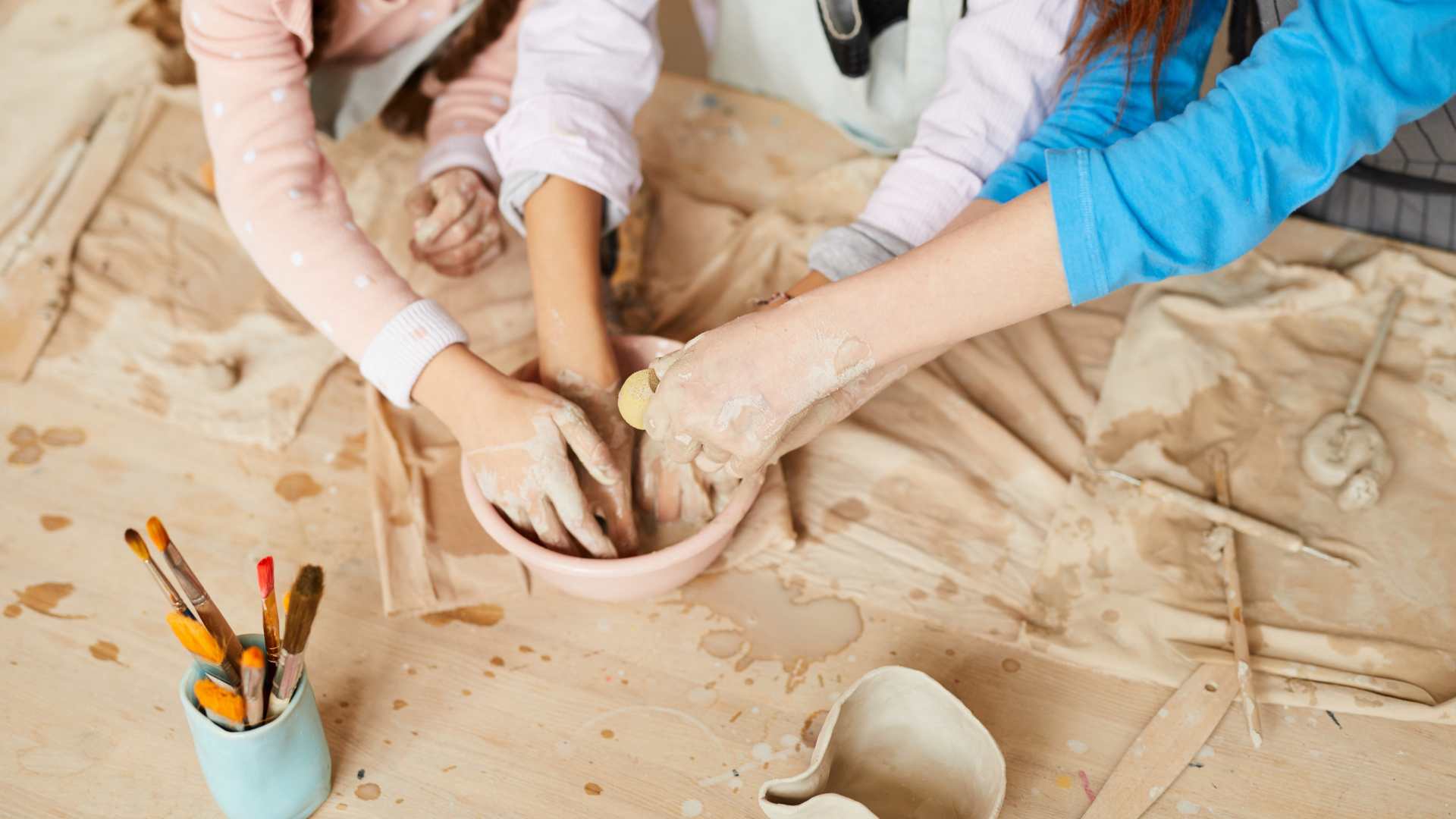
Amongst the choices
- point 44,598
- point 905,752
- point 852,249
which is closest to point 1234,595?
point 905,752

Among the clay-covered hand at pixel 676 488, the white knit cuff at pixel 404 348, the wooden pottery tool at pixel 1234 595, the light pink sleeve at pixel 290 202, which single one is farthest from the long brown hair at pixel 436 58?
the wooden pottery tool at pixel 1234 595

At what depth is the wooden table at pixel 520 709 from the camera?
1.10 meters

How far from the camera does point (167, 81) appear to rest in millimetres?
1940

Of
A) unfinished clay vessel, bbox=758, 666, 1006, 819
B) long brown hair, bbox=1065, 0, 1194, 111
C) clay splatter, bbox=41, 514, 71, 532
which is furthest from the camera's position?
clay splatter, bbox=41, 514, 71, 532

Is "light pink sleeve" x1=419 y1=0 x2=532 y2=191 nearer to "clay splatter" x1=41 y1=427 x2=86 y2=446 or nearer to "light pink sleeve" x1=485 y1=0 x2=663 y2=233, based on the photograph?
"light pink sleeve" x1=485 y1=0 x2=663 y2=233

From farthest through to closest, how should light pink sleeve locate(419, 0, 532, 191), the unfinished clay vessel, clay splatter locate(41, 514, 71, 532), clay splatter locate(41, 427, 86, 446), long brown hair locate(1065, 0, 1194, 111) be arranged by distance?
light pink sleeve locate(419, 0, 532, 191) → clay splatter locate(41, 427, 86, 446) → clay splatter locate(41, 514, 71, 532) → long brown hair locate(1065, 0, 1194, 111) → the unfinished clay vessel

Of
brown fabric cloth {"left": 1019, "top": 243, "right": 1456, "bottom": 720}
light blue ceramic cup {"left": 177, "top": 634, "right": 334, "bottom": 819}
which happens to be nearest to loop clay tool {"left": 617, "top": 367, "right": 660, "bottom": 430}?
light blue ceramic cup {"left": 177, "top": 634, "right": 334, "bottom": 819}

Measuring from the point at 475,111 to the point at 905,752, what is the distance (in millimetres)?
1126

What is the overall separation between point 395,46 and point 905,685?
1.22 metres

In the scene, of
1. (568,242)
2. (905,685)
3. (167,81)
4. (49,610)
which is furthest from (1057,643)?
(167,81)

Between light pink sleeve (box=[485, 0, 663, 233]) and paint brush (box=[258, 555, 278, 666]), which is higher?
light pink sleeve (box=[485, 0, 663, 233])

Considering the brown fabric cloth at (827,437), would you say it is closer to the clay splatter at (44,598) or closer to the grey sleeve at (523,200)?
the grey sleeve at (523,200)

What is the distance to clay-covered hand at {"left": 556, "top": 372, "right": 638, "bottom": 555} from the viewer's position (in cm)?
121

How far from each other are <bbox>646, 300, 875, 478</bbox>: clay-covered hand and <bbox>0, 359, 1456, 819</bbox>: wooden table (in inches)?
13.5
